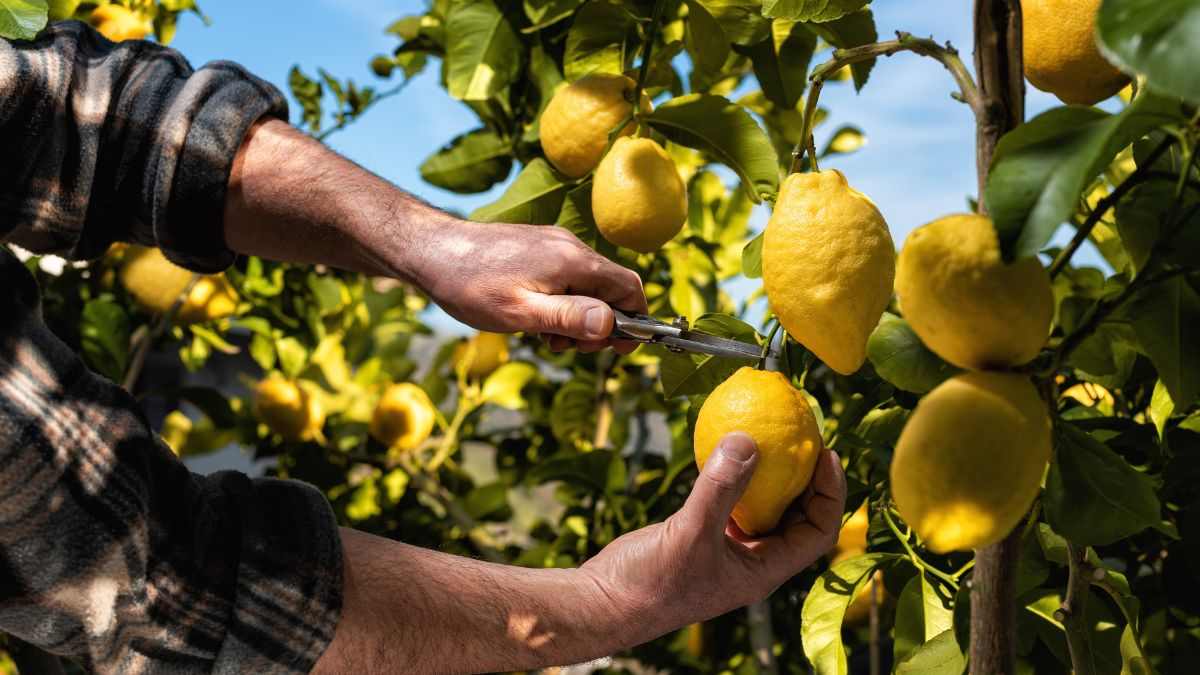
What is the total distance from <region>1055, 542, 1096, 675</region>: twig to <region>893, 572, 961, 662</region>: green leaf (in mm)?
183

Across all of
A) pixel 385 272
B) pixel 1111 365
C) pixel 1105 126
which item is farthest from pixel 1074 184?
pixel 385 272

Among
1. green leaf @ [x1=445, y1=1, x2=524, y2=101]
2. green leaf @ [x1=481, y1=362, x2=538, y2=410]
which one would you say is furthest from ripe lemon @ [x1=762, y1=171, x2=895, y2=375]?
green leaf @ [x1=481, y1=362, x2=538, y2=410]

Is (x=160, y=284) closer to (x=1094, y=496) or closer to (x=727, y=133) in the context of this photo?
(x=727, y=133)

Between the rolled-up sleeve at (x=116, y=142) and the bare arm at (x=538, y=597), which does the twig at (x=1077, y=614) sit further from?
the rolled-up sleeve at (x=116, y=142)

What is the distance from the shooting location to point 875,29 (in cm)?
94

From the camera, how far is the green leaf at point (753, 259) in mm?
789

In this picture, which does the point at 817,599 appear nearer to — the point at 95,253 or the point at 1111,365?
the point at 1111,365

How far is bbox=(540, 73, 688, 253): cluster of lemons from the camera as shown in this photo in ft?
2.73

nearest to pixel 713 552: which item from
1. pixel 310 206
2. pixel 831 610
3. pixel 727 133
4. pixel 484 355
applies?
pixel 831 610

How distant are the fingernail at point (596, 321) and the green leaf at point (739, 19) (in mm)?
282

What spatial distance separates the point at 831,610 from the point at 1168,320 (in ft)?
1.27

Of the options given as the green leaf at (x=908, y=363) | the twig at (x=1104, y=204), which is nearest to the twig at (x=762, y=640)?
Answer: the green leaf at (x=908, y=363)

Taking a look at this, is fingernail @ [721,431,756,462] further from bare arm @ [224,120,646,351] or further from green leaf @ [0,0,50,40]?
green leaf @ [0,0,50,40]

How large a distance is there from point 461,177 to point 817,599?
0.71 meters
